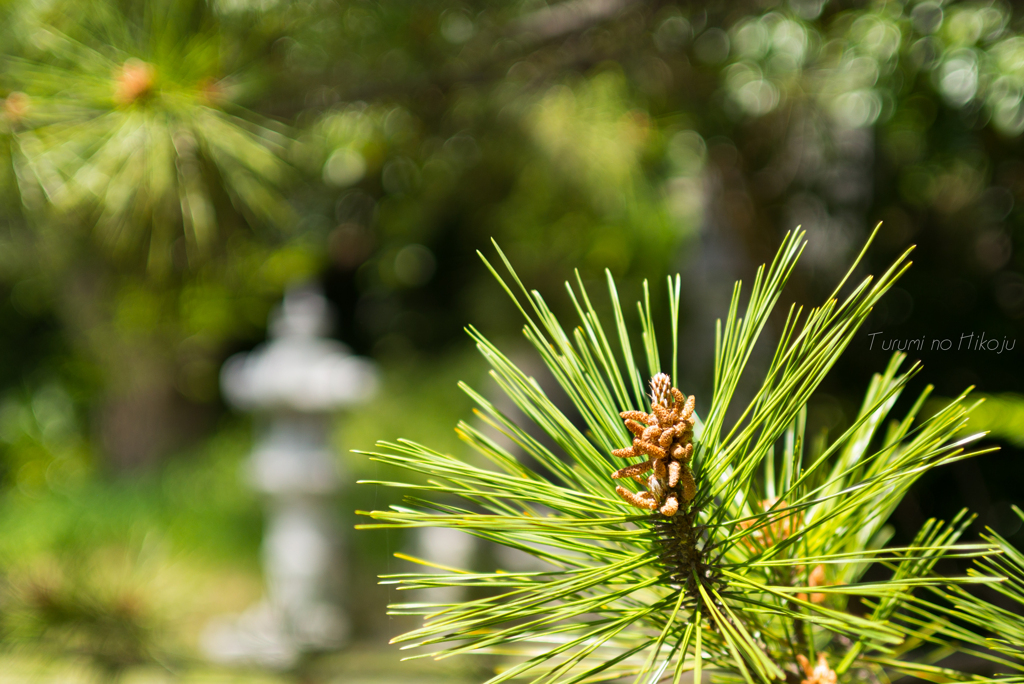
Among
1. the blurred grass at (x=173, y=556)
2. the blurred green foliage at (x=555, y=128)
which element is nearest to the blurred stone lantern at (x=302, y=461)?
the blurred grass at (x=173, y=556)

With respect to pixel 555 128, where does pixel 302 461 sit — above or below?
below

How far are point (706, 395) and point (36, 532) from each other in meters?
2.47

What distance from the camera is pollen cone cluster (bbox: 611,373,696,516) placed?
204 millimetres

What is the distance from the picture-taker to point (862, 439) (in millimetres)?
292

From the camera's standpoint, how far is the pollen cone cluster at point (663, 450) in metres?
0.20

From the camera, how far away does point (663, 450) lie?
21 cm

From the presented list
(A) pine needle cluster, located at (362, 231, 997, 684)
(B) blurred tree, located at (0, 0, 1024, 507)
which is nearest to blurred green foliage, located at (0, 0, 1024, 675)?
(B) blurred tree, located at (0, 0, 1024, 507)

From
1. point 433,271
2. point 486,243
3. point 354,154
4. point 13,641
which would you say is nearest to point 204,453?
point 433,271

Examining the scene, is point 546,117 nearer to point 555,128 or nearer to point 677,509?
point 555,128

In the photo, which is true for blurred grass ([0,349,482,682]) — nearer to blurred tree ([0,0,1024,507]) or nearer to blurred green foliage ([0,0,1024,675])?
blurred green foliage ([0,0,1024,675])

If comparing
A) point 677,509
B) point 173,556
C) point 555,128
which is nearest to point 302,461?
point 173,556

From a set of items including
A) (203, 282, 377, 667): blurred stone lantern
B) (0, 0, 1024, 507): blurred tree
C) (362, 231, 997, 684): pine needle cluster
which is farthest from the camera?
(203, 282, 377, 667): blurred stone lantern

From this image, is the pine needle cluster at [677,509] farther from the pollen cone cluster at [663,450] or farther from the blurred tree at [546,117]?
the blurred tree at [546,117]

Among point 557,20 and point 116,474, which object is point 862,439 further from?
point 116,474
